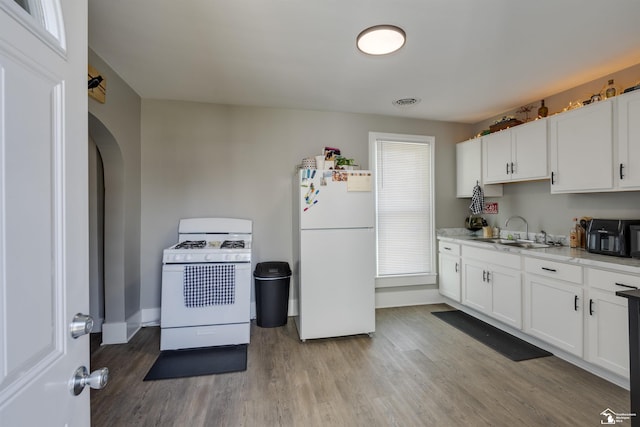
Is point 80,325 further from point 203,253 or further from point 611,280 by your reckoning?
point 611,280

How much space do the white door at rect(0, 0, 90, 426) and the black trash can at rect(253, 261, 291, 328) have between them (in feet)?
7.64

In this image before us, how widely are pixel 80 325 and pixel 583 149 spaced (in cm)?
350

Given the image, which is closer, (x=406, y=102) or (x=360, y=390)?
(x=360, y=390)

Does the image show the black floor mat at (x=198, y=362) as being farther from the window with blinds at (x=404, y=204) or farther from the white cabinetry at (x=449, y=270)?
the white cabinetry at (x=449, y=270)

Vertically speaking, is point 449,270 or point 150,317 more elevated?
point 449,270

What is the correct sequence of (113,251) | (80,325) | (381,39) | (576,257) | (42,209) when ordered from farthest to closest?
(113,251) → (576,257) → (381,39) → (80,325) → (42,209)

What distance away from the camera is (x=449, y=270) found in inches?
147

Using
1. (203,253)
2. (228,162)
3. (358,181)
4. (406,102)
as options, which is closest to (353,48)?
(358,181)

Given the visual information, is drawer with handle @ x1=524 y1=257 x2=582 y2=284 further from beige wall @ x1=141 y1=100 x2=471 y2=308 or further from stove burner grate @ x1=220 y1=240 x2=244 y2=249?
stove burner grate @ x1=220 y1=240 x2=244 y2=249

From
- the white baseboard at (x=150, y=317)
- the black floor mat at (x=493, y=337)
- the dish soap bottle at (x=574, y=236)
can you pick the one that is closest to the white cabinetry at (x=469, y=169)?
the dish soap bottle at (x=574, y=236)

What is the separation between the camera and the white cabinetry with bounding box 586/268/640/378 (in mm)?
2027

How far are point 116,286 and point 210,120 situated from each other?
198 cm

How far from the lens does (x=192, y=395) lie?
2.05m

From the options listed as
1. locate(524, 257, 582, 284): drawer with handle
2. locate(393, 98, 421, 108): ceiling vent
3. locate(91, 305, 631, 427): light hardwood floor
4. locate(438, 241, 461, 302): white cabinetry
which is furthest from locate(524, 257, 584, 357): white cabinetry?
locate(393, 98, 421, 108): ceiling vent
